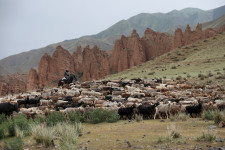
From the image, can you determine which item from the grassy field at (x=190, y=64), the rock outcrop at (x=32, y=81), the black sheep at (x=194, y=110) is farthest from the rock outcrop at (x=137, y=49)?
the black sheep at (x=194, y=110)

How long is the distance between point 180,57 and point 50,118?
136 ft

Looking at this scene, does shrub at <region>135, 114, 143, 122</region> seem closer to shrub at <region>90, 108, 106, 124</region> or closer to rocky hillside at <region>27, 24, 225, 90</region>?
shrub at <region>90, 108, 106, 124</region>

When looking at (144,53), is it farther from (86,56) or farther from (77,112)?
(77,112)

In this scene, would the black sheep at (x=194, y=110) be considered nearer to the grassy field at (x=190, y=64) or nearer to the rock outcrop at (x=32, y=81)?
the grassy field at (x=190, y=64)

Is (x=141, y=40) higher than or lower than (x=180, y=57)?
higher

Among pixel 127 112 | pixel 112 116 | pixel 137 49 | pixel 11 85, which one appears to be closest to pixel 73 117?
pixel 112 116

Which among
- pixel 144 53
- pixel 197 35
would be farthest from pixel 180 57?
pixel 144 53

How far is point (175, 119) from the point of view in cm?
1043

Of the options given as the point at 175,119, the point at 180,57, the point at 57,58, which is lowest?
the point at 175,119

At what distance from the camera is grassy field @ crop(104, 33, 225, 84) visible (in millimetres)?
31150

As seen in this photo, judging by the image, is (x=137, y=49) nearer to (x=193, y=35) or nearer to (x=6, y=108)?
(x=193, y=35)

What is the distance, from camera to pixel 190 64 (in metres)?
37.8

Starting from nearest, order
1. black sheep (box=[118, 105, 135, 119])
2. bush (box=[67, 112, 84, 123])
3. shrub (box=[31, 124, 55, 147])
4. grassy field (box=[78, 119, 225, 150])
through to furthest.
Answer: grassy field (box=[78, 119, 225, 150]), shrub (box=[31, 124, 55, 147]), bush (box=[67, 112, 84, 123]), black sheep (box=[118, 105, 135, 119])

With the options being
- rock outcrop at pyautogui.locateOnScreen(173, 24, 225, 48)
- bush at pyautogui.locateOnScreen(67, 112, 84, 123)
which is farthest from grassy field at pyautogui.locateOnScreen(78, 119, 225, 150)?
rock outcrop at pyautogui.locateOnScreen(173, 24, 225, 48)
